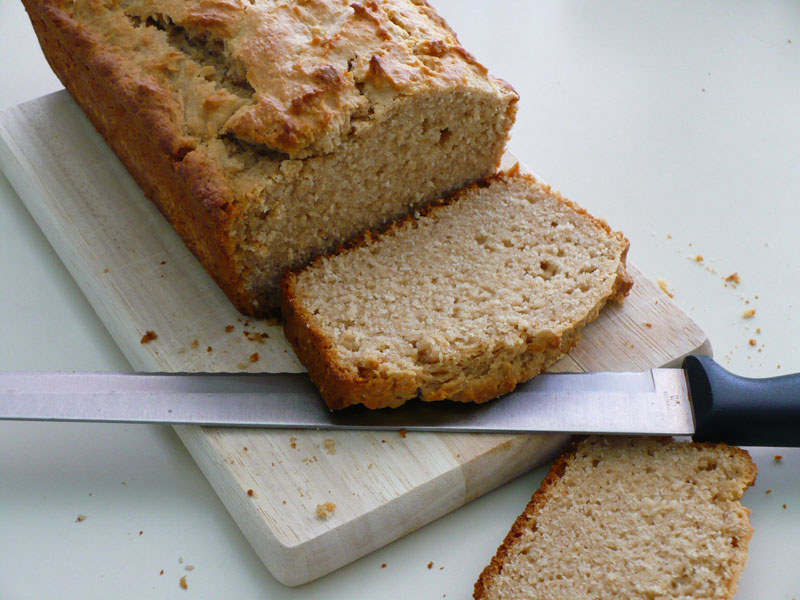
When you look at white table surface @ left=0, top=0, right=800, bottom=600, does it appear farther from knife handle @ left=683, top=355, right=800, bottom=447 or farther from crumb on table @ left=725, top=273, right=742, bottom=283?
knife handle @ left=683, top=355, right=800, bottom=447

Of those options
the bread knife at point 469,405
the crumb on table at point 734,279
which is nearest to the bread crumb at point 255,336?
the bread knife at point 469,405

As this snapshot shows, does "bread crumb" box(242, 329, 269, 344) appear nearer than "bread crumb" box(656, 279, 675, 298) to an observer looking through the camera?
Yes

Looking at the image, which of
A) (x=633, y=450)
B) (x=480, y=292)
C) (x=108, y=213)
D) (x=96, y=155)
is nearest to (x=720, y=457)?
(x=633, y=450)

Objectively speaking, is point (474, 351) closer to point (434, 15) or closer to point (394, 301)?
point (394, 301)

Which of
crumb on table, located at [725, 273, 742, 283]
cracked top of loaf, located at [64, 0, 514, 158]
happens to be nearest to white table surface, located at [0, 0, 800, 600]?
crumb on table, located at [725, 273, 742, 283]

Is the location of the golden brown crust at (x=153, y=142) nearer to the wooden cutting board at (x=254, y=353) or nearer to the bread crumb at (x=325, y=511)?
the wooden cutting board at (x=254, y=353)

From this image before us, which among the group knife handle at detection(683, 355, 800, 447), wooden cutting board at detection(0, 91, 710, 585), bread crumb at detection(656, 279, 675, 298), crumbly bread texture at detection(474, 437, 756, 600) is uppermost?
knife handle at detection(683, 355, 800, 447)

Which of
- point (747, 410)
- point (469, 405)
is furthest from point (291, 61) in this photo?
point (747, 410)

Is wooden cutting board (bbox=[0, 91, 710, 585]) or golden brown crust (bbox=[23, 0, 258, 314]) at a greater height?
golden brown crust (bbox=[23, 0, 258, 314])
